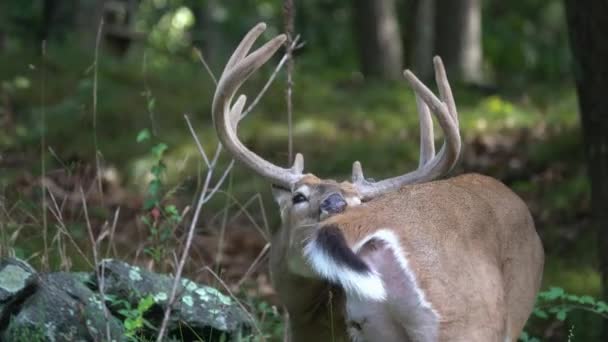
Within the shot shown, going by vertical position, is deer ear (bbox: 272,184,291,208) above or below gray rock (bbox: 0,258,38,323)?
above

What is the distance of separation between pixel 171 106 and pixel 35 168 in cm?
249

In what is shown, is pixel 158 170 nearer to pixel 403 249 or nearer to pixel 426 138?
pixel 426 138

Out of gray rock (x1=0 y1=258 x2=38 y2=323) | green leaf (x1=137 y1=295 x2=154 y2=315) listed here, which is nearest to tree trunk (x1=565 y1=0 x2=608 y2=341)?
green leaf (x1=137 y1=295 x2=154 y2=315)

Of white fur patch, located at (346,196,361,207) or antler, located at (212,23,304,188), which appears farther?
antler, located at (212,23,304,188)

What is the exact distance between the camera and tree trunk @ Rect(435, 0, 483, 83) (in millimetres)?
14008

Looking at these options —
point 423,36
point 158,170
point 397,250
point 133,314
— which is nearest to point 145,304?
point 133,314

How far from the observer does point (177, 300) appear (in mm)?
5348

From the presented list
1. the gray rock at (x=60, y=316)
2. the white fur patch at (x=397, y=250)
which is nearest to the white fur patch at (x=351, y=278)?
the white fur patch at (x=397, y=250)

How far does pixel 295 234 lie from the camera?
5.30 meters

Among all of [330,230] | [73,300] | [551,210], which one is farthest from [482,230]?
[551,210]

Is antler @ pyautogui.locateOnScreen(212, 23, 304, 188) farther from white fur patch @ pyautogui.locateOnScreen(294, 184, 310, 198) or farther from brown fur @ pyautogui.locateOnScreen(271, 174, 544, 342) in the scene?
brown fur @ pyautogui.locateOnScreen(271, 174, 544, 342)

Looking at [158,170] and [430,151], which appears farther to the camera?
[158,170]

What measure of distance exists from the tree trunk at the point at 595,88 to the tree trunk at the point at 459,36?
686 cm

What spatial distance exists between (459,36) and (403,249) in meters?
9.92
